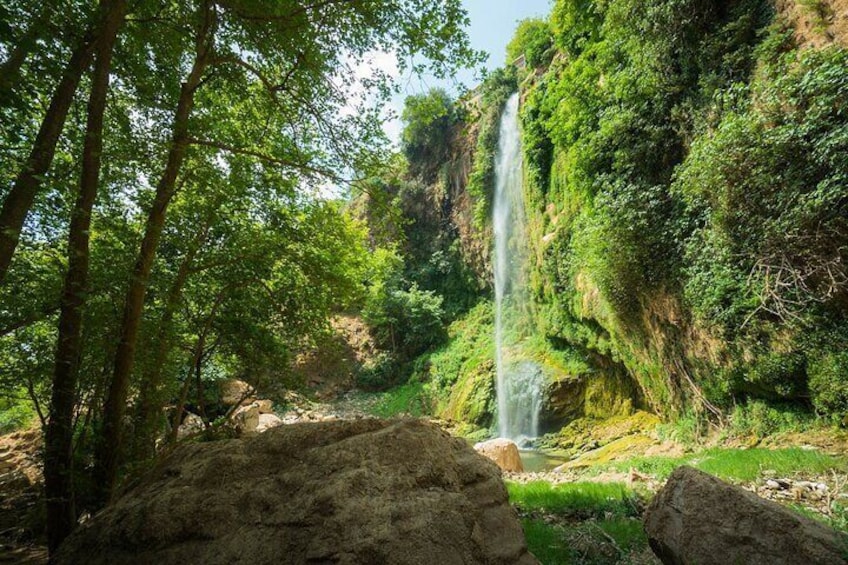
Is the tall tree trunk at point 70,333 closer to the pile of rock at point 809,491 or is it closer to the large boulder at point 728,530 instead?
the large boulder at point 728,530

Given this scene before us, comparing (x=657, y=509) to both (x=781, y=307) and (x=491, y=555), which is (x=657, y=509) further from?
(x=781, y=307)

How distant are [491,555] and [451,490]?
0.43m

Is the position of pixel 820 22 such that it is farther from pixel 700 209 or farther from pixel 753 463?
pixel 753 463

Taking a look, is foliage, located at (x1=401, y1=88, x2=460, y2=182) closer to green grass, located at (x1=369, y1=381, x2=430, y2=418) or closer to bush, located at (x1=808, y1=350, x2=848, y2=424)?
green grass, located at (x1=369, y1=381, x2=430, y2=418)

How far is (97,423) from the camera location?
206 inches

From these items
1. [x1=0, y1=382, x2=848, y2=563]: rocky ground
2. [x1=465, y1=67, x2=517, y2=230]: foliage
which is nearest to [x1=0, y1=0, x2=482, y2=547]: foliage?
[x1=0, y1=382, x2=848, y2=563]: rocky ground

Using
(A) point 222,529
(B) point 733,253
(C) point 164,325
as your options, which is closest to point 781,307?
(B) point 733,253

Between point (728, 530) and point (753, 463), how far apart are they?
4530mm

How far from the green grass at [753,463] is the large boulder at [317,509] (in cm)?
430

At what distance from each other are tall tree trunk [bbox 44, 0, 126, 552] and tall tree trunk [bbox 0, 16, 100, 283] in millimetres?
130

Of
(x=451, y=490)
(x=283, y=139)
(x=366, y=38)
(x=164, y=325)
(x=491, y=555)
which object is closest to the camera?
(x=491, y=555)

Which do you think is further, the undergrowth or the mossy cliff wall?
the mossy cliff wall

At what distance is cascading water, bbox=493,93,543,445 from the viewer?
15328 millimetres

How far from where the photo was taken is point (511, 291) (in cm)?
2081
